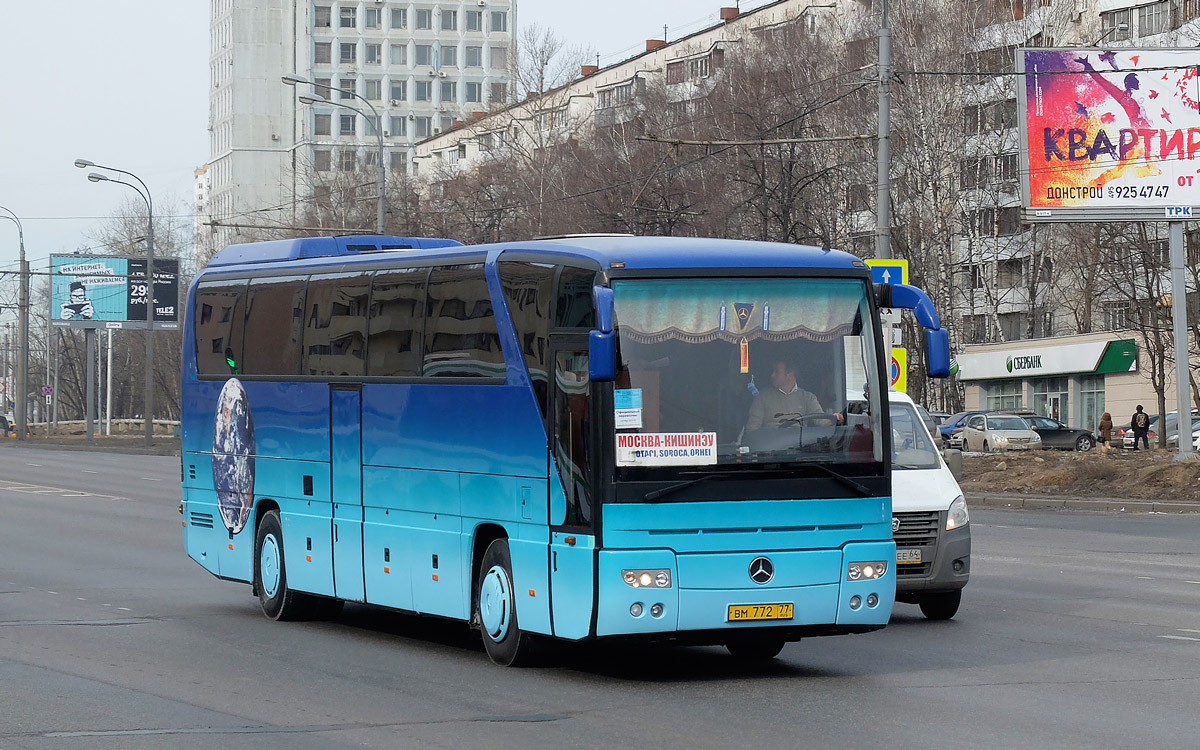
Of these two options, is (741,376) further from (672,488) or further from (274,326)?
(274,326)

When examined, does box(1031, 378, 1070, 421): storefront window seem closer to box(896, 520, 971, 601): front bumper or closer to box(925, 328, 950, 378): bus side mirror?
box(896, 520, 971, 601): front bumper

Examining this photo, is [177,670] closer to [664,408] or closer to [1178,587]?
[664,408]

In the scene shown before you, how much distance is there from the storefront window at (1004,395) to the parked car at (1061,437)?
45.1ft

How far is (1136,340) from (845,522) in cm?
5558

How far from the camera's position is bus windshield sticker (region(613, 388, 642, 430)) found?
993 centimetres

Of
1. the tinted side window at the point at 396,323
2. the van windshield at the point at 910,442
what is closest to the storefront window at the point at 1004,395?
the van windshield at the point at 910,442

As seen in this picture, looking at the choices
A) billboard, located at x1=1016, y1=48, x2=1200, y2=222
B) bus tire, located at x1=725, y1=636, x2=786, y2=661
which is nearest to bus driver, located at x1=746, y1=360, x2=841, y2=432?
bus tire, located at x1=725, y1=636, x2=786, y2=661

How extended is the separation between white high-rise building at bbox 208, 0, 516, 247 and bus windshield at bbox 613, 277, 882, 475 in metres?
121

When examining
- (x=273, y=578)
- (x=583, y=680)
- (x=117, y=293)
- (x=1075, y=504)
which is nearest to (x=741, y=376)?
(x=583, y=680)

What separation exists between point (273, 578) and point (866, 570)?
5656mm

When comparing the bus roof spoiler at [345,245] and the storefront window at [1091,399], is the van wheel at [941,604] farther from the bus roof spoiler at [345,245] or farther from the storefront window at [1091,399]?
the storefront window at [1091,399]

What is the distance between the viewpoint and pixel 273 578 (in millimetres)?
13945

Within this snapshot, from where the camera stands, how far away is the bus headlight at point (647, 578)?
9828 millimetres

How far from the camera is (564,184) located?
60406 mm
